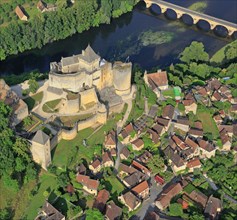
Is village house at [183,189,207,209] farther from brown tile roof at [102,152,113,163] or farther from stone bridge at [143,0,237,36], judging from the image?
stone bridge at [143,0,237,36]

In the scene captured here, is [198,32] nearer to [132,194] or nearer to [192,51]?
[192,51]

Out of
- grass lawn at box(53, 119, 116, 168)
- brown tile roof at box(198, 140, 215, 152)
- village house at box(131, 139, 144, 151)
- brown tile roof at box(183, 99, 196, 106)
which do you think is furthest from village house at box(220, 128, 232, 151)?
grass lawn at box(53, 119, 116, 168)

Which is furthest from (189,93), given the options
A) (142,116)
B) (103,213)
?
(103,213)

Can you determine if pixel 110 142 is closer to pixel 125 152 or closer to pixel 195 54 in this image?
pixel 125 152

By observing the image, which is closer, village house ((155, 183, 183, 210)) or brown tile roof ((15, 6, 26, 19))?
village house ((155, 183, 183, 210))

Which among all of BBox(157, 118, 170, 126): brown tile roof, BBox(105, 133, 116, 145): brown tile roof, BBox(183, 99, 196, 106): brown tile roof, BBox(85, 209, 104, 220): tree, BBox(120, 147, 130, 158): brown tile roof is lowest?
BBox(85, 209, 104, 220): tree

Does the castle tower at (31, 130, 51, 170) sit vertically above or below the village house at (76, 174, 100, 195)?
above

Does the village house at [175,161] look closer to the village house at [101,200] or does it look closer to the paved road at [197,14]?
the village house at [101,200]
